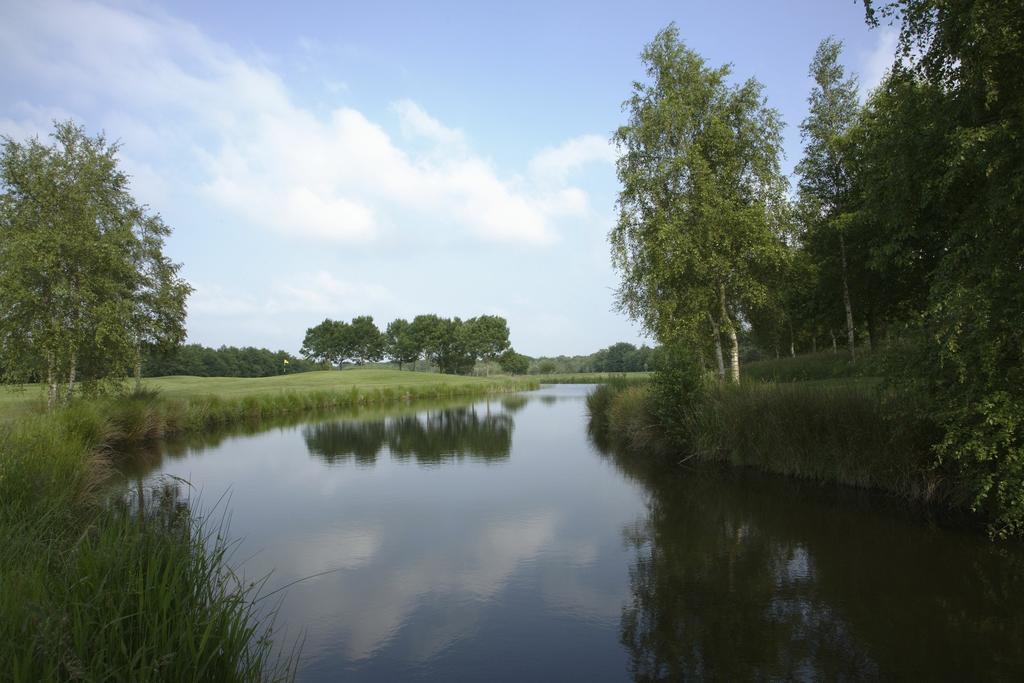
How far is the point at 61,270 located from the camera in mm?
19859

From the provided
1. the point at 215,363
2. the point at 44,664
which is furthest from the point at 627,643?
→ the point at 215,363

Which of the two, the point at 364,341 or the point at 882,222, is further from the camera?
the point at 364,341

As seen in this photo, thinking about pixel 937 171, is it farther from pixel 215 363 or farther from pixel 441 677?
pixel 215 363

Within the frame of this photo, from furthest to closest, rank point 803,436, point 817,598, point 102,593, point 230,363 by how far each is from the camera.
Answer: point 230,363 → point 803,436 → point 817,598 → point 102,593

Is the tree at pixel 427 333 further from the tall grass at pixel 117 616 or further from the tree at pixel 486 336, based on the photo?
the tall grass at pixel 117 616

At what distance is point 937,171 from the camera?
8781mm

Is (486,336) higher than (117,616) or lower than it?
higher

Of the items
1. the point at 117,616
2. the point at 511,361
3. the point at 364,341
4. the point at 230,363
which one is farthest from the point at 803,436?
the point at 230,363

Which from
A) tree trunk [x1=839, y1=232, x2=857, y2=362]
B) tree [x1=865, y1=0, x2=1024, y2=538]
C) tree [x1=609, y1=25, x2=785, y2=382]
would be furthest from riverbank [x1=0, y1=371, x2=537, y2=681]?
tree trunk [x1=839, y1=232, x2=857, y2=362]

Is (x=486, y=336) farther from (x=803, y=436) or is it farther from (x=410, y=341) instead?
(x=803, y=436)

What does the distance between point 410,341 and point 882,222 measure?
92.6 m

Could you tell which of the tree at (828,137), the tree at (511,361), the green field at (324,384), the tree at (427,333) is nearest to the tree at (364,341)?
the tree at (427,333)

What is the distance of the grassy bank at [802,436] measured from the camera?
1096cm

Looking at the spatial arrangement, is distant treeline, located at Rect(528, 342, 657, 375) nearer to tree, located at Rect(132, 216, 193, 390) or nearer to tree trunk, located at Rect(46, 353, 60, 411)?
tree, located at Rect(132, 216, 193, 390)
